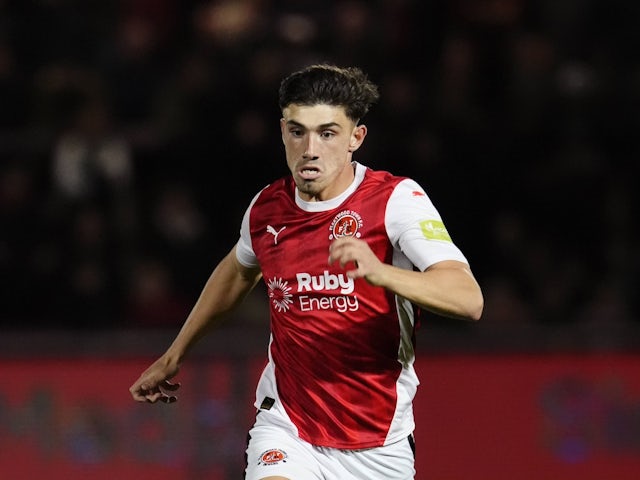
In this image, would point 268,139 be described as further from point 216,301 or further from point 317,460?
point 317,460

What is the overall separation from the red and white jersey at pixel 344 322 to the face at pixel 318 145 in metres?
0.09

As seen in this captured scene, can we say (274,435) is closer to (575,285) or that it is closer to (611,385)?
(611,385)

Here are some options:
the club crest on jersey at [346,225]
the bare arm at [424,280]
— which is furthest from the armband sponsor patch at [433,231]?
the club crest on jersey at [346,225]

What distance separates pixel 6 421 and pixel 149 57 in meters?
2.99

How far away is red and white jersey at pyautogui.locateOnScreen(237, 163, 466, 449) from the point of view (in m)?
4.59

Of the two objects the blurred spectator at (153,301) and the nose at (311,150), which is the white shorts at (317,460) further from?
A: the blurred spectator at (153,301)

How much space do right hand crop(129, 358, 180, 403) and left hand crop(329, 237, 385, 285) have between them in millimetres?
1450

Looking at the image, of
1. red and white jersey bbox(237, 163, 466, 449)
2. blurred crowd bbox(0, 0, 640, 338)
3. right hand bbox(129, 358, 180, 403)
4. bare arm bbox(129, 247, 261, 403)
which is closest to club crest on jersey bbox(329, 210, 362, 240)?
red and white jersey bbox(237, 163, 466, 449)

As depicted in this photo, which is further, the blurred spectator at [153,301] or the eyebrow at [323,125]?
the blurred spectator at [153,301]

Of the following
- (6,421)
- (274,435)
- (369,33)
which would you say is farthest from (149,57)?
(274,435)

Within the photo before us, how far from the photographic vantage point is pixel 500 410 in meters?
7.06

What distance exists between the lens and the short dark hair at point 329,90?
15.2ft

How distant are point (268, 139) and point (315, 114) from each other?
3.56m

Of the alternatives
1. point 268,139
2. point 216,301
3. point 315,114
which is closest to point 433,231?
point 315,114
